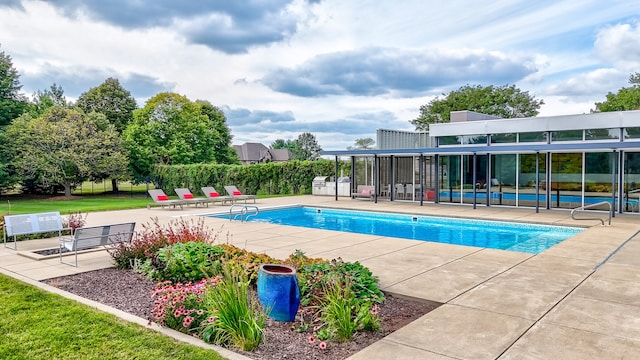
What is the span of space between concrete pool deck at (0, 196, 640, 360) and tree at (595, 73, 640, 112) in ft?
107

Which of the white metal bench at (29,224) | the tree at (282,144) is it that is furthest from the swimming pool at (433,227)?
the tree at (282,144)

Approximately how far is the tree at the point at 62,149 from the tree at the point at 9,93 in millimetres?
2008

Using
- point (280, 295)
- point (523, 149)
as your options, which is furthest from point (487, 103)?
point (280, 295)

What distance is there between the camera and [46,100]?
34.9 m

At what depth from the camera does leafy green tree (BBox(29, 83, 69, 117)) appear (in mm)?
31855

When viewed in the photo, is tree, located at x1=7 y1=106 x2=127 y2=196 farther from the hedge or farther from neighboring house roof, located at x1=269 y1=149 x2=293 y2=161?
neighboring house roof, located at x1=269 y1=149 x2=293 y2=161

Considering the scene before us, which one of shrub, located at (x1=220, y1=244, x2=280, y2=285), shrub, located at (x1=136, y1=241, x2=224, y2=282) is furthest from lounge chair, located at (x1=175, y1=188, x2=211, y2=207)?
shrub, located at (x1=220, y1=244, x2=280, y2=285)

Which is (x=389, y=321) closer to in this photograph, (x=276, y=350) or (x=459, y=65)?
(x=276, y=350)

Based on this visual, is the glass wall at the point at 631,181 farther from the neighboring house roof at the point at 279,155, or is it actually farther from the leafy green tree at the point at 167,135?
the neighboring house roof at the point at 279,155

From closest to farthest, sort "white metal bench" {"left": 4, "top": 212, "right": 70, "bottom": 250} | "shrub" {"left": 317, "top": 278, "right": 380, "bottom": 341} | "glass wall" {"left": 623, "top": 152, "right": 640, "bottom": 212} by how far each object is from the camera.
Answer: "shrub" {"left": 317, "top": 278, "right": 380, "bottom": 341} → "white metal bench" {"left": 4, "top": 212, "right": 70, "bottom": 250} → "glass wall" {"left": 623, "top": 152, "right": 640, "bottom": 212}

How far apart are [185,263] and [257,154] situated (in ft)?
247

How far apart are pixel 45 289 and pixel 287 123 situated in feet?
137

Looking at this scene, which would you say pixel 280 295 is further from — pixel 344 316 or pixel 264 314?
pixel 344 316

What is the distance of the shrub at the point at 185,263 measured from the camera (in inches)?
235
